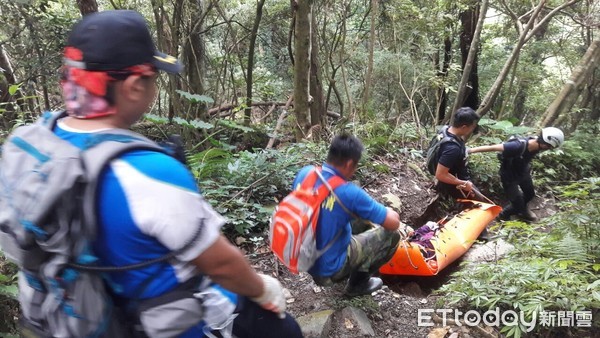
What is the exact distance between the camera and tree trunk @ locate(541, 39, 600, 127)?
8125 millimetres

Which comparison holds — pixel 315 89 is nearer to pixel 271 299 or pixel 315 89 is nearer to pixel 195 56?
pixel 195 56

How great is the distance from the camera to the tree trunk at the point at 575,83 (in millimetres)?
8125

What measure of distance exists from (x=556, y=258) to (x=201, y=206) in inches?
134

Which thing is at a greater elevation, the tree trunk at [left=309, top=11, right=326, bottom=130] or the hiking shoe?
the tree trunk at [left=309, top=11, right=326, bottom=130]

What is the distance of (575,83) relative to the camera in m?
8.22

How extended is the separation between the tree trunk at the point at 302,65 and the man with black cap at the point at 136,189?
18.9 ft

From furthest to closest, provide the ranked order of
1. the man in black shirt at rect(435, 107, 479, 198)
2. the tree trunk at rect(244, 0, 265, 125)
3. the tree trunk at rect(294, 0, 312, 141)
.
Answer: the tree trunk at rect(244, 0, 265, 125), the tree trunk at rect(294, 0, 312, 141), the man in black shirt at rect(435, 107, 479, 198)

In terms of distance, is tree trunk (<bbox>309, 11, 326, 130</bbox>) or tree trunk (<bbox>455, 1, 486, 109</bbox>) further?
tree trunk (<bbox>455, 1, 486, 109</bbox>)

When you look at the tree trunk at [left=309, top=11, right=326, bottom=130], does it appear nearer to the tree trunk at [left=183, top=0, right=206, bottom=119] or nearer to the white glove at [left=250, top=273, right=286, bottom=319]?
the tree trunk at [left=183, top=0, right=206, bottom=119]

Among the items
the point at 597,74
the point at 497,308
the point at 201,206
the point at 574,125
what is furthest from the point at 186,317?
the point at 597,74

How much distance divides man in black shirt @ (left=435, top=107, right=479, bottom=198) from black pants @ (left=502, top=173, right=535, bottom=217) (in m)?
0.92

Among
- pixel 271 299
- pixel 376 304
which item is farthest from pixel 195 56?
pixel 271 299

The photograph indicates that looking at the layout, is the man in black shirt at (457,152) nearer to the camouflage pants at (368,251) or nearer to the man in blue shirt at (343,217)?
the camouflage pants at (368,251)

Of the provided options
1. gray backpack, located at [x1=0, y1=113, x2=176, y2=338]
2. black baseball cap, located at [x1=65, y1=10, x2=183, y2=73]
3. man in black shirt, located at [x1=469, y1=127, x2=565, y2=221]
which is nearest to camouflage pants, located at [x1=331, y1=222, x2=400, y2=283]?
gray backpack, located at [x1=0, y1=113, x2=176, y2=338]
